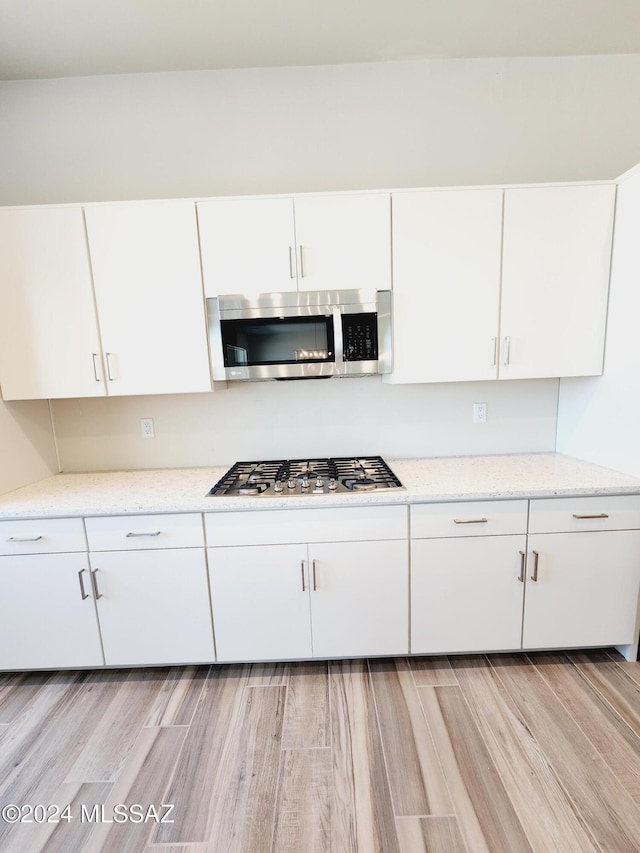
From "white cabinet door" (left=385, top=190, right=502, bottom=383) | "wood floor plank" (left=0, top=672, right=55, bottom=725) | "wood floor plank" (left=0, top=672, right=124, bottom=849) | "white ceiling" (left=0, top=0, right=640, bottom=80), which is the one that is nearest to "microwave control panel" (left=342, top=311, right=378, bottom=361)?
"white cabinet door" (left=385, top=190, right=502, bottom=383)

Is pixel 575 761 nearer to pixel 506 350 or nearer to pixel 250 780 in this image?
pixel 250 780

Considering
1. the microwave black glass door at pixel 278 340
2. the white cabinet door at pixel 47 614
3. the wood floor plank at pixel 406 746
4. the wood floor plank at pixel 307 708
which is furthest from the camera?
the microwave black glass door at pixel 278 340

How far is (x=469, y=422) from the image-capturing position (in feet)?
7.47

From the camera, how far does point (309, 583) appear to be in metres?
1.75

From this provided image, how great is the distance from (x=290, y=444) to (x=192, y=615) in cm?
103

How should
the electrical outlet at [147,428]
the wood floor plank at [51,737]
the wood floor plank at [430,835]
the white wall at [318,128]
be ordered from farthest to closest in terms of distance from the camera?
the electrical outlet at [147,428] → the white wall at [318,128] → the wood floor plank at [51,737] → the wood floor plank at [430,835]

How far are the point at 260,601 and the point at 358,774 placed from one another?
73cm

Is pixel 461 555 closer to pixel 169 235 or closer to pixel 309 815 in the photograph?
pixel 309 815

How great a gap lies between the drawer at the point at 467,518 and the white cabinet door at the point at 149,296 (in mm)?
1244

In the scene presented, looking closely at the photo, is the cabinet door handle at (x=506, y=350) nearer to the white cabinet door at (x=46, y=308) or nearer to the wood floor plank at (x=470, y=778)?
the wood floor plank at (x=470, y=778)

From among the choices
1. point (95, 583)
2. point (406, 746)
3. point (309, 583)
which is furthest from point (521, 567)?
point (95, 583)

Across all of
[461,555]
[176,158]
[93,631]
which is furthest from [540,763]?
[176,158]

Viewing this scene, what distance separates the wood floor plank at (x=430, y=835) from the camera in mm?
1152

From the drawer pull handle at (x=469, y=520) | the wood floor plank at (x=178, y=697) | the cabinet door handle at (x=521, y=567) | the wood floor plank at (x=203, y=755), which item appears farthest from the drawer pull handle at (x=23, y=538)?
the cabinet door handle at (x=521, y=567)
